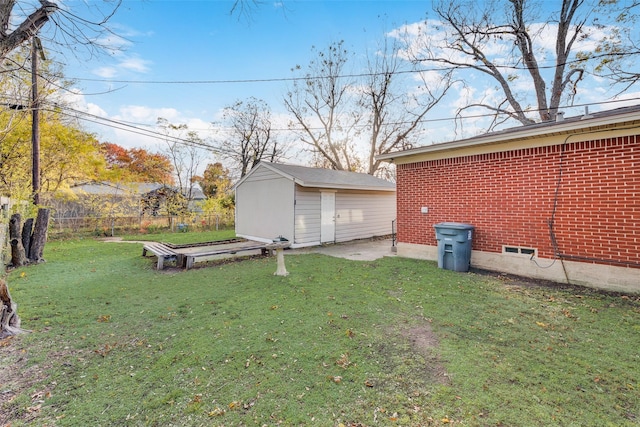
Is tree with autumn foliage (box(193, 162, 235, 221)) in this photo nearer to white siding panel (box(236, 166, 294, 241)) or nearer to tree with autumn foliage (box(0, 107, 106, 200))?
white siding panel (box(236, 166, 294, 241))

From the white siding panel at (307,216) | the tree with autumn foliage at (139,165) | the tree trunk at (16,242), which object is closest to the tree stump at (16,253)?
the tree trunk at (16,242)

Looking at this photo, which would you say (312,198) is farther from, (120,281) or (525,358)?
(525,358)

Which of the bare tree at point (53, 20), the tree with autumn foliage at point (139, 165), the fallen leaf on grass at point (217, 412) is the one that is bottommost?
the fallen leaf on grass at point (217, 412)

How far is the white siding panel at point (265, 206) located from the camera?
32.6ft

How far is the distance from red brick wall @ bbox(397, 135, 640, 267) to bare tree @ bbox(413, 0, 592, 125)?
35.1ft

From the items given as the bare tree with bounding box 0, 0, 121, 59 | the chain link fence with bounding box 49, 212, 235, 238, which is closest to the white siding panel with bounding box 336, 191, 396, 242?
the chain link fence with bounding box 49, 212, 235, 238

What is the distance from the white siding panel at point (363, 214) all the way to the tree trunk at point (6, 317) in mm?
8715

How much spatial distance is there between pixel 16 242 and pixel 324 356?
8553 millimetres

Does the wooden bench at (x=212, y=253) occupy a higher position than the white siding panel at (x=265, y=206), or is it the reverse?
the white siding panel at (x=265, y=206)

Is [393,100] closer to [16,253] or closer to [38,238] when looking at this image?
[38,238]

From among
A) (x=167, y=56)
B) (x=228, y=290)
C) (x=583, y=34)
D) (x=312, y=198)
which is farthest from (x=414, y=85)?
(x=228, y=290)

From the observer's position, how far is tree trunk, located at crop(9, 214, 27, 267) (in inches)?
276

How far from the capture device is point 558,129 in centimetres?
512

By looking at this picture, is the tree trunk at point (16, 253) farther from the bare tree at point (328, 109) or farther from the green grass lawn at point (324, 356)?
the bare tree at point (328, 109)
